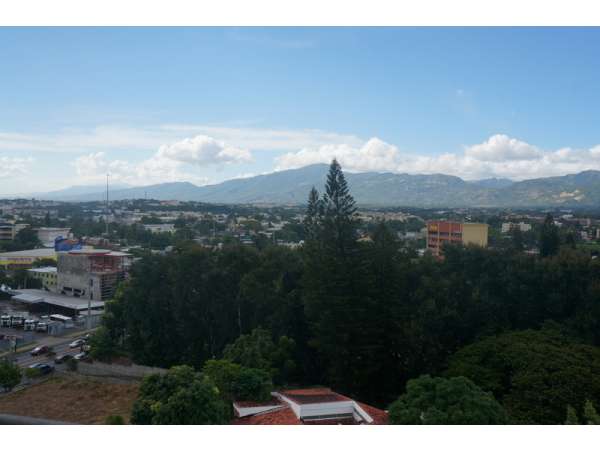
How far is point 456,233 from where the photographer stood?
23.1 m

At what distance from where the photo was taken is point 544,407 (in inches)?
251

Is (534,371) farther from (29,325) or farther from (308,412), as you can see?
(29,325)

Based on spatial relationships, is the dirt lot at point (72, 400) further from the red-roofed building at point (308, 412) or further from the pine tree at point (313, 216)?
the pine tree at point (313, 216)

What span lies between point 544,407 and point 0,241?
90.9ft

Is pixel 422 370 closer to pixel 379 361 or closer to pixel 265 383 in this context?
pixel 379 361

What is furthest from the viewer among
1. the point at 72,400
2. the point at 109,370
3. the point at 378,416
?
the point at 109,370

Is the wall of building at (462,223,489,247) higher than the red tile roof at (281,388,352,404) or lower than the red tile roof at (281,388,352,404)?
higher

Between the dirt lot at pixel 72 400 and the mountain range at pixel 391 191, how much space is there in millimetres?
60206

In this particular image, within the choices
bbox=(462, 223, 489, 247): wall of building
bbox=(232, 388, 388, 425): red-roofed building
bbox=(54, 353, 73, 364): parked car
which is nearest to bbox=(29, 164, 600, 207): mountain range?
bbox=(462, 223, 489, 247): wall of building

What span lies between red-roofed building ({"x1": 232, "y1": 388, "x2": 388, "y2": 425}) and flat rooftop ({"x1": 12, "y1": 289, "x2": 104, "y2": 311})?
33.9 feet

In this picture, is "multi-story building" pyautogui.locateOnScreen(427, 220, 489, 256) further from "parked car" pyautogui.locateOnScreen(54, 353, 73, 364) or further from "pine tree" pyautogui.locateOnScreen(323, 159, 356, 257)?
"parked car" pyautogui.locateOnScreen(54, 353, 73, 364)

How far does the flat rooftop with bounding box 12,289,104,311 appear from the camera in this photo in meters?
15.3

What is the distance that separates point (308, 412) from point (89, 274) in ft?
41.2

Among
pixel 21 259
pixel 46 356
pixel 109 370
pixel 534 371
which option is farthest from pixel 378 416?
pixel 21 259
